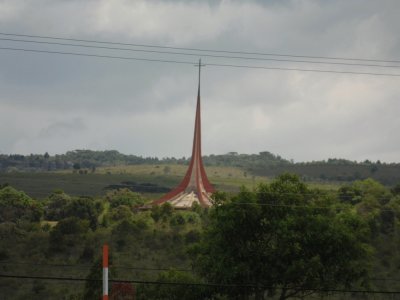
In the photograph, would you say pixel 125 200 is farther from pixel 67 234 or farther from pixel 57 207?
pixel 67 234

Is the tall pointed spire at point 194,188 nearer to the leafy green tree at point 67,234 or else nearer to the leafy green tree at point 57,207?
the leafy green tree at point 57,207

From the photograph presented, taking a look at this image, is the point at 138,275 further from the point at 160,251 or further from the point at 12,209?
the point at 12,209

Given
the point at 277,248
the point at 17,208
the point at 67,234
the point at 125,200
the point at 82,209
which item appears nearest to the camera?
the point at 277,248

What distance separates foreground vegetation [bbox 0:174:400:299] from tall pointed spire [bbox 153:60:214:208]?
41.9 ft

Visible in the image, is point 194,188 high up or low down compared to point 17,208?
up

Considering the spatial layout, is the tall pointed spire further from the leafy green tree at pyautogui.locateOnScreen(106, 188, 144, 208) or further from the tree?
the tree

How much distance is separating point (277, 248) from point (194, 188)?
59700 mm

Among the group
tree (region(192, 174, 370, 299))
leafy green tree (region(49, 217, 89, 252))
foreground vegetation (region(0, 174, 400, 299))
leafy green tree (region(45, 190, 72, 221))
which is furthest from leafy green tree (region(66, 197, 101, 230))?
tree (region(192, 174, 370, 299))

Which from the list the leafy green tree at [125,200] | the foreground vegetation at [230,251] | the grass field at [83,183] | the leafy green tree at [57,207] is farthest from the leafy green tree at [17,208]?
the grass field at [83,183]

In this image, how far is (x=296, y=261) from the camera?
42.0 metres

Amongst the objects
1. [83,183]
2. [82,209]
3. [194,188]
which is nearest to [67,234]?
[82,209]

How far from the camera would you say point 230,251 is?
42.8m

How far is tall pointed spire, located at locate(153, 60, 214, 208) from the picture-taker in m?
98.3

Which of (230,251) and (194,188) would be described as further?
(194,188)
